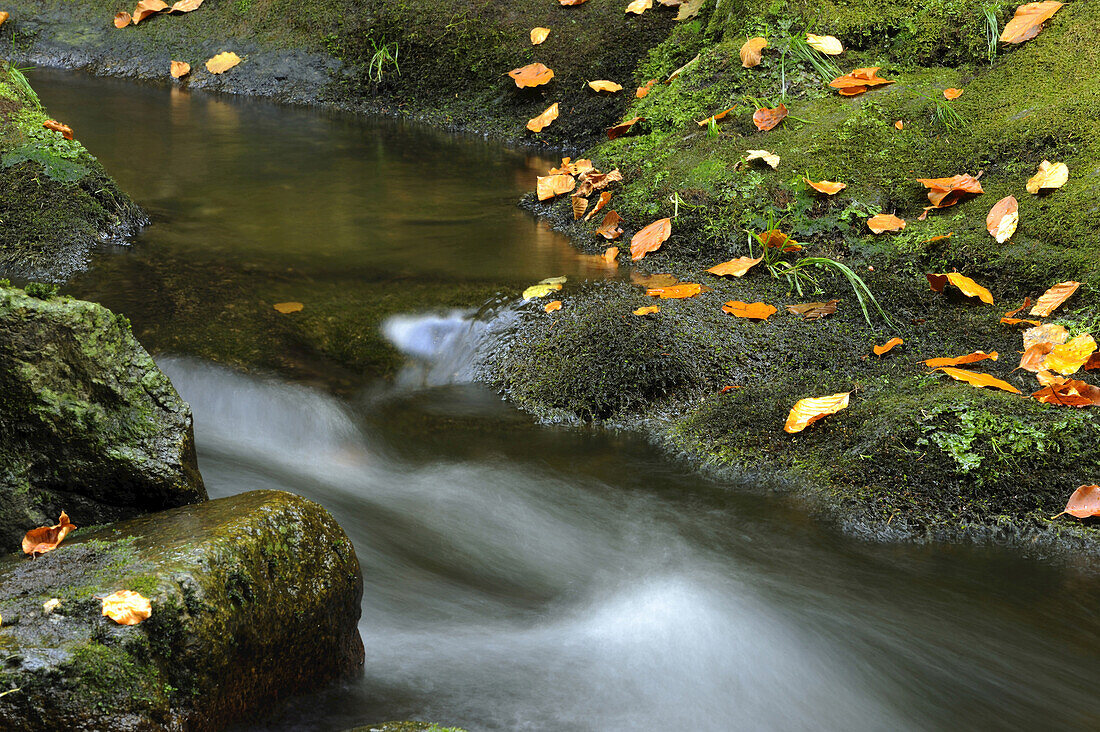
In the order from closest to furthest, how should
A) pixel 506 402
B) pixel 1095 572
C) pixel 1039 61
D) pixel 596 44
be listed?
pixel 1095 572, pixel 506 402, pixel 1039 61, pixel 596 44

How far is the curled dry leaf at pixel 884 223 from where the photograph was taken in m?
4.63

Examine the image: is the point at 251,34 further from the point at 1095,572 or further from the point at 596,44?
the point at 1095,572

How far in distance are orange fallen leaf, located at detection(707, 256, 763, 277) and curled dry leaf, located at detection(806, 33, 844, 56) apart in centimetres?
208

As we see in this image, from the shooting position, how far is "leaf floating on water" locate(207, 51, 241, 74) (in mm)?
9297

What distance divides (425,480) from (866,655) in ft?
5.75

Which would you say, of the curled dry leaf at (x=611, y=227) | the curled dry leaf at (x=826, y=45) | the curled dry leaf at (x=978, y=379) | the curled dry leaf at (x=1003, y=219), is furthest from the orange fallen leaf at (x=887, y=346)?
the curled dry leaf at (x=826, y=45)

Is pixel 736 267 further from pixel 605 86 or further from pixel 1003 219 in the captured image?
pixel 605 86

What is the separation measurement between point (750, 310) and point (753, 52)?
8.54 ft

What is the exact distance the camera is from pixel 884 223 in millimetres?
4652

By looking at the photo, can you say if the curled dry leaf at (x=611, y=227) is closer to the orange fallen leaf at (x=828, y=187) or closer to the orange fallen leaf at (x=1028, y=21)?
the orange fallen leaf at (x=828, y=187)

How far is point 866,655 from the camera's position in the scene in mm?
2605

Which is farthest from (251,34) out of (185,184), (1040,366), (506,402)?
(1040,366)

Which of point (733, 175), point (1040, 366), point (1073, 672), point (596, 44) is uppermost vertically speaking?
point (596, 44)

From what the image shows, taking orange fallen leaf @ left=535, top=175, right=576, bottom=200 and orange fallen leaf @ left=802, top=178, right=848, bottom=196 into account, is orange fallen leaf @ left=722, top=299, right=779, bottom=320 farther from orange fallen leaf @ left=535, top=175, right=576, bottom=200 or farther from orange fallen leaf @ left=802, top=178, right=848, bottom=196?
orange fallen leaf @ left=535, top=175, right=576, bottom=200
